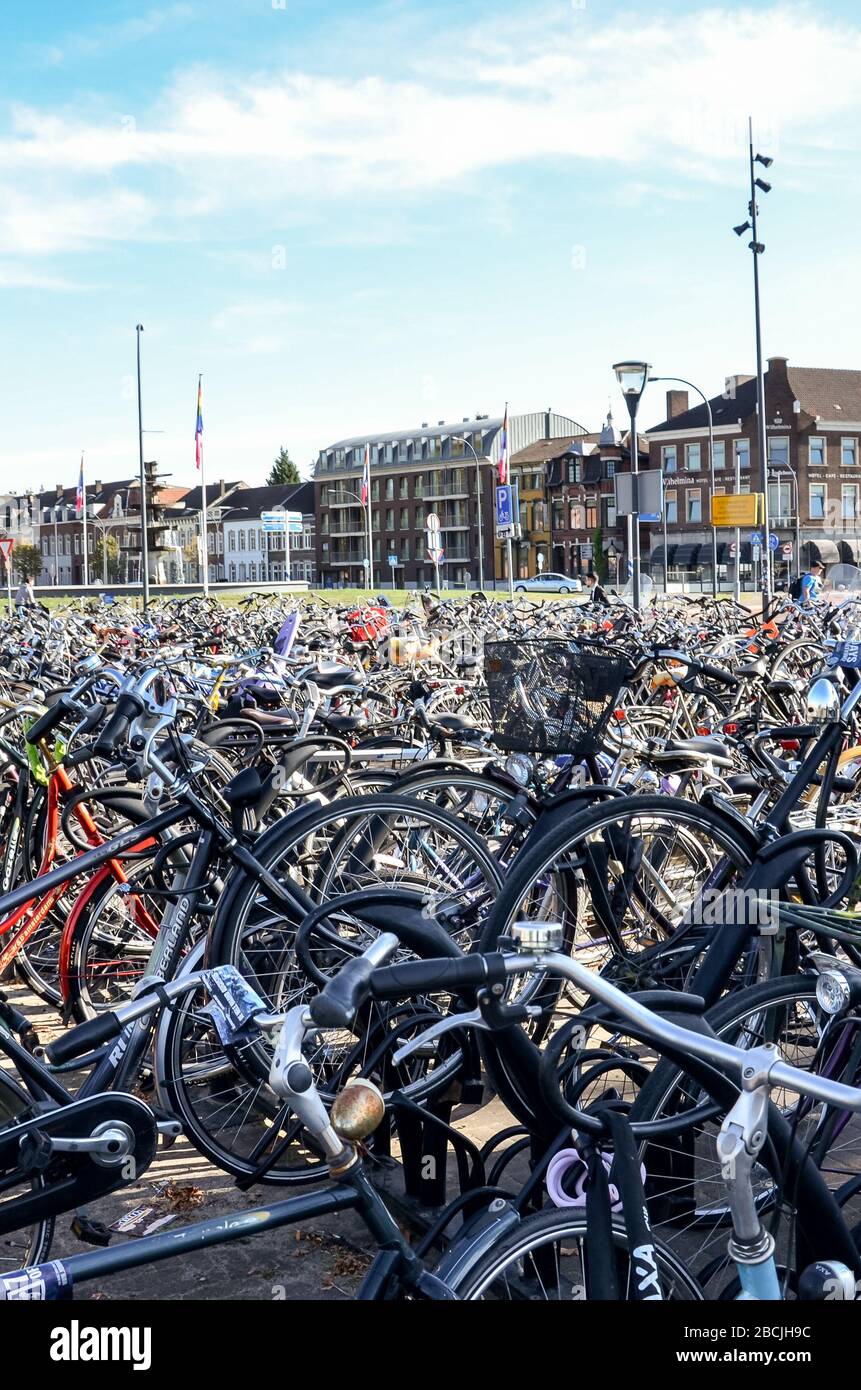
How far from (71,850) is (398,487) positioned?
8908 cm

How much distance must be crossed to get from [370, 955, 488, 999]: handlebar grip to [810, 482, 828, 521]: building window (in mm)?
65239

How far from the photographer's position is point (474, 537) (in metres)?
86.4

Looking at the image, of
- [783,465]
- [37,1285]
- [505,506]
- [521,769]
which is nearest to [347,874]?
[521,769]

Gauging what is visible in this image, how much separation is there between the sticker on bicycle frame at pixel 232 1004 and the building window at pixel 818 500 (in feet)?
212

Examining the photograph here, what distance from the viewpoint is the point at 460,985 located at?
162 cm

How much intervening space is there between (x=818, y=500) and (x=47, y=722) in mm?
63618

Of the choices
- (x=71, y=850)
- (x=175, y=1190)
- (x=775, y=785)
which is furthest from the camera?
(x=71, y=850)

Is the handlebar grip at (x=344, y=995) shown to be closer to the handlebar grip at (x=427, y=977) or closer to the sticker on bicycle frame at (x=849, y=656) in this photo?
the handlebar grip at (x=427, y=977)

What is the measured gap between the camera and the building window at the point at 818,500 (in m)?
64.0

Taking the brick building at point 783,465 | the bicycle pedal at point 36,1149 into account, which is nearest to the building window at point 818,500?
the brick building at point 783,465

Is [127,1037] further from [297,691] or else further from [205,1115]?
[297,691]

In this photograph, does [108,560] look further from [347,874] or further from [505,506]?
[347,874]

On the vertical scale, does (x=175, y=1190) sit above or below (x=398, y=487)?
below

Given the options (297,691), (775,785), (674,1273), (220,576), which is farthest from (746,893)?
(220,576)
